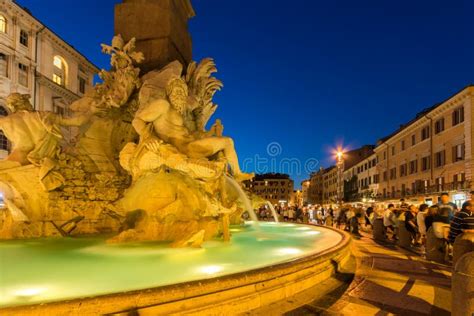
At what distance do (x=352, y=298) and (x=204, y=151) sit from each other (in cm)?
386

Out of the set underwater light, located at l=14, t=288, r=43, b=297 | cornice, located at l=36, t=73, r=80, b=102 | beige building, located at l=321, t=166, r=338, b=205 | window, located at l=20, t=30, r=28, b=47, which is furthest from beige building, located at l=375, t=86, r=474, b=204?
beige building, located at l=321, t=166, r=338, b=205

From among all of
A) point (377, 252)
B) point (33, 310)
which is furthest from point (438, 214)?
point (33, 310)

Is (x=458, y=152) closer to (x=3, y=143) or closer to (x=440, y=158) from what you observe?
(x=440, y=158)

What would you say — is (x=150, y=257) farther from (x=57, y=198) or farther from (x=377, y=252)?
(x=377, y=252)

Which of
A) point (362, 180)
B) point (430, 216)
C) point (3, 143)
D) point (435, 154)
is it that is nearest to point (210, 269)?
point (430, 216)

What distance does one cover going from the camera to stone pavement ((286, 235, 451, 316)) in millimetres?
3695

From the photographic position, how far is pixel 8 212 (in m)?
7.41

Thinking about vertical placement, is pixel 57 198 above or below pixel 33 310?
above

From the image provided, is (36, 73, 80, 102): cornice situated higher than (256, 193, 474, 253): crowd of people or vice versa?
(36, 73, 80, 102): cornice

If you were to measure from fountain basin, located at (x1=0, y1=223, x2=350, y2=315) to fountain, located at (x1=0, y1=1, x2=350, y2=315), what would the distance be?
0.05 feet

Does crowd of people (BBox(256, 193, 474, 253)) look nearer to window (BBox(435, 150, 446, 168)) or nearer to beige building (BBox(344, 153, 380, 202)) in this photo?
window (BBox(435, 150, 446, 168))

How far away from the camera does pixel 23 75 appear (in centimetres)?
3031

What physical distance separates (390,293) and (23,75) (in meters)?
33.7

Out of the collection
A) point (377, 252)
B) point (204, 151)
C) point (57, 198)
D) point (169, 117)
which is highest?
point (169, 117)
